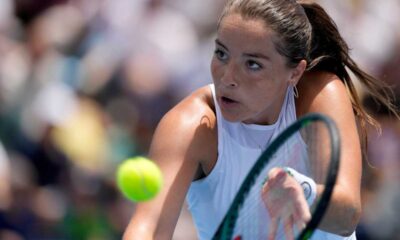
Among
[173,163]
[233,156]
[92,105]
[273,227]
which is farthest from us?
[92,105]

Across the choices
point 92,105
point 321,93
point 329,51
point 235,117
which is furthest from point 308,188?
point 92,105

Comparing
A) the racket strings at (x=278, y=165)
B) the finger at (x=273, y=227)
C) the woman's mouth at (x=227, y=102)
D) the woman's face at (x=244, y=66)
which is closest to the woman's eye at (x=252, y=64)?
the woman's face at (x=244, y=66)

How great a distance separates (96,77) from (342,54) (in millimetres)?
1689

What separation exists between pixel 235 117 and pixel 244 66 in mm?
161

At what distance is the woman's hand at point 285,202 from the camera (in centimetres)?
223

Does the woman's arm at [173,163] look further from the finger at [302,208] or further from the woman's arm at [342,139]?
the finger at [302,208]

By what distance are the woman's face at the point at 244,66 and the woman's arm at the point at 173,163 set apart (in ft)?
0.49

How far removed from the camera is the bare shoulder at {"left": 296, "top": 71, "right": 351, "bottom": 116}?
2.89m

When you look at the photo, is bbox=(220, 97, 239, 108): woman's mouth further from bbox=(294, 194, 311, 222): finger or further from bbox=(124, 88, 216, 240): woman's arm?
bbox=(294, 194, 311, 222): finger

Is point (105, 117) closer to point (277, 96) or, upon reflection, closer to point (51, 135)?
point (51, 135)

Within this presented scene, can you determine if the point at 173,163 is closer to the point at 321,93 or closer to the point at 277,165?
the point at 277,165

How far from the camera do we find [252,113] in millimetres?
2705

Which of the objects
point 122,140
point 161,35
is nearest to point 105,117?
point 122,140

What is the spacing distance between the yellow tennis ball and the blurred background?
5.30 ft
